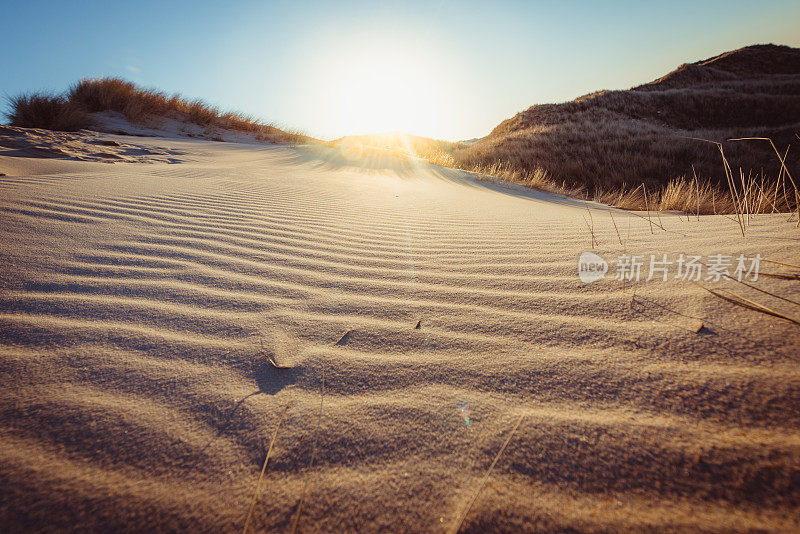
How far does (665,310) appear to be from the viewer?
4.18ft

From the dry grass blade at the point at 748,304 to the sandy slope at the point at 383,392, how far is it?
0.04 metres

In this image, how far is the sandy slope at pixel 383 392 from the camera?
69 centimetres

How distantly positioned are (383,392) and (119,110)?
1545cm

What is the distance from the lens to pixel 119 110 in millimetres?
11406

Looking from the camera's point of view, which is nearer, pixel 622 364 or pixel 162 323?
pixel 622 364

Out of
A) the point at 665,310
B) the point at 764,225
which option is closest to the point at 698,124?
the point at 764,225

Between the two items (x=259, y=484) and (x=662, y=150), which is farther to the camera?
(x=662, y=150)

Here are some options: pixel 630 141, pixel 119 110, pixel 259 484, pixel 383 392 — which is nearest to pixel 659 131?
pixel 630 141

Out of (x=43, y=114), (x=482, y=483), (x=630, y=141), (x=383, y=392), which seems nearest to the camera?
(x=482, y=483)

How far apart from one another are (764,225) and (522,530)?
2.63 meters

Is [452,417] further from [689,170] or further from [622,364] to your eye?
[689,170]

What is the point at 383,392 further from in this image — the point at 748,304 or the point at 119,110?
the point at 119,110

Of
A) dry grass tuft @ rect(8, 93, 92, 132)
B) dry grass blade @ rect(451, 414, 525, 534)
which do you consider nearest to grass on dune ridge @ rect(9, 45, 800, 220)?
dry grass tuft @ rect(8, 93, 92, 132)

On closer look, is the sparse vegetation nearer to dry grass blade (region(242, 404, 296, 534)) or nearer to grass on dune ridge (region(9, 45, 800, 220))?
grass on dune ridge (region(9, 45, 800, 220))
